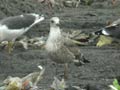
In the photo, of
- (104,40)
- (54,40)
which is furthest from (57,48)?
(104,40)

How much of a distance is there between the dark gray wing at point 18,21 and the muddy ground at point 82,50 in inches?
16.5

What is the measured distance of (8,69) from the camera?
10.4m

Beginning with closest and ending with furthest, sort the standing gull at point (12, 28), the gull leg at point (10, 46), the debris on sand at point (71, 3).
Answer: the gull leg at point (10, 46) → the standing gull at point (12, 28) → the debris on sand at point (71, 3)

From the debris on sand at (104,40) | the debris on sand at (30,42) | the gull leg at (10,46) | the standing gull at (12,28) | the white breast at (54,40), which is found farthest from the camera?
the standing gull at (12,28)

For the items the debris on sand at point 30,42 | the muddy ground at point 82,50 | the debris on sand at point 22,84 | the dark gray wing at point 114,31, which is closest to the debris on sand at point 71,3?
the muddy ground at point 82,50

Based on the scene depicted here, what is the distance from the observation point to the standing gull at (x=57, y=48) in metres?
9.50

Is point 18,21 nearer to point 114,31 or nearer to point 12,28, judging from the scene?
point 12,28

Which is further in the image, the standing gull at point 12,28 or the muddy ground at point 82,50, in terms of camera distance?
the standing gull at point 12,28

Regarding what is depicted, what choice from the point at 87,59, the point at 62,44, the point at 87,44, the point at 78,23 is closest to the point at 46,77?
the point at 62,44

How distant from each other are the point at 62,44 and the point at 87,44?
286 cm

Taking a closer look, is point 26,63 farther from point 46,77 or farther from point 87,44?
point 87,44

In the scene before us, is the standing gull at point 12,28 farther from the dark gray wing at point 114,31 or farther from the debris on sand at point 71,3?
the debris on sand at point 71,3

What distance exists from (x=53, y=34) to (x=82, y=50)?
7.68ft

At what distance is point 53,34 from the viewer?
379 inches
